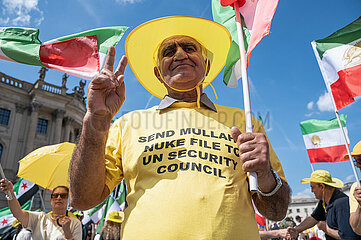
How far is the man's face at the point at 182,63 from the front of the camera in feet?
7.46

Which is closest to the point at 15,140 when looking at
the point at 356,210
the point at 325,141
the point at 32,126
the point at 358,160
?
the point at 32,126

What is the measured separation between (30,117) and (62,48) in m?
30.5

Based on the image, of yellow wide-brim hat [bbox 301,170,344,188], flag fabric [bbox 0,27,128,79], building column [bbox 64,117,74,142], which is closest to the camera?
flag fabric [bbox 0,27,128,79]

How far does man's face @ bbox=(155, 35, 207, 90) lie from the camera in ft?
7.46

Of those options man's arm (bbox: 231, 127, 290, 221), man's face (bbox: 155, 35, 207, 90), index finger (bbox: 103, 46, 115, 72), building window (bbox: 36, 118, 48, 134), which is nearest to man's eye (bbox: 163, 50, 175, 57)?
man's face (bbox: 155, 35, 207, 90)

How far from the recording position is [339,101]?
4.84 meters

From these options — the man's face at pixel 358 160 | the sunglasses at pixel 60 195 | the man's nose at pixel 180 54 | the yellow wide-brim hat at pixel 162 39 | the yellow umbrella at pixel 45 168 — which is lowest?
the sunglasses at pixel 60 195

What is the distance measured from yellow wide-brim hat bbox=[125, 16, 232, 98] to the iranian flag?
6.77 m

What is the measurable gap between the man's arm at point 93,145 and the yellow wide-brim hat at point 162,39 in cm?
98

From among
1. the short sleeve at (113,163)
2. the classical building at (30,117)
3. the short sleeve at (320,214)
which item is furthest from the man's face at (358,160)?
the classical building at (30,117)

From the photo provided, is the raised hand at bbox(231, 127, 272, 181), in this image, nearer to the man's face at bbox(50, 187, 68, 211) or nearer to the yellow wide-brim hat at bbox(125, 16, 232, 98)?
the yellow wide-brim hat at bbox(125, 16, 232, 98)

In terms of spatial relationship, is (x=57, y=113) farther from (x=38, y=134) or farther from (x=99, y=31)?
(x=99, y=31)

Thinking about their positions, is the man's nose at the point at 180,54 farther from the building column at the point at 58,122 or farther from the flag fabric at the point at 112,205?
the building column at the point at 58,122

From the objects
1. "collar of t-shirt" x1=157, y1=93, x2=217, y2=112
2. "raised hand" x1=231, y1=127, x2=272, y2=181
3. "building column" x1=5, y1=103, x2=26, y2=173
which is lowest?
"raised hand" x1=231, y1=127, x2=272, y2=181
